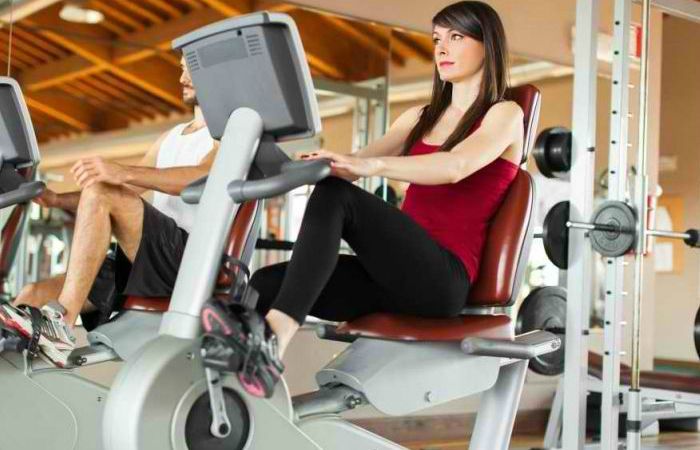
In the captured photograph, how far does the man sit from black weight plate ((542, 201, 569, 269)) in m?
1.03

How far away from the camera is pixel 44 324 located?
254cm

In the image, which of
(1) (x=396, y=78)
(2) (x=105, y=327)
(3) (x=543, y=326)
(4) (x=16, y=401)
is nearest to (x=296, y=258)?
(2) (x=105, y=327)

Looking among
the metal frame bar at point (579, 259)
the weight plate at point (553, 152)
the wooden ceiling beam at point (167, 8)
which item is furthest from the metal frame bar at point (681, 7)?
the wooden ceiling beam at point (167, 8)

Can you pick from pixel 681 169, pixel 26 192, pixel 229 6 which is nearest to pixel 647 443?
pixel 229 6

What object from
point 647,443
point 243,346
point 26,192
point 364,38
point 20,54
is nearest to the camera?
point 243,346

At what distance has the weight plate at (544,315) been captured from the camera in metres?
3.27

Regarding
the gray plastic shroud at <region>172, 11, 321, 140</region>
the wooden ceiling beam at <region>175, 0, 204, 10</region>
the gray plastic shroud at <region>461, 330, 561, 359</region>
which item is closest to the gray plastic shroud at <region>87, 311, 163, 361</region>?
the gray plastic shroud at <region>172, 11, 321, 140</region>

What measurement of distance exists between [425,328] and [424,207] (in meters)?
0.30

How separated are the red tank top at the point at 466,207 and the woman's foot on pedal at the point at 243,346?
0.58 metres

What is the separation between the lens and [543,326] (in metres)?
3.32

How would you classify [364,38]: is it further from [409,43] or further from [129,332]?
[129,332]

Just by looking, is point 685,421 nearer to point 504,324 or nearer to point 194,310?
point 504,324

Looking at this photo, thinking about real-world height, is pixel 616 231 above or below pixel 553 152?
below

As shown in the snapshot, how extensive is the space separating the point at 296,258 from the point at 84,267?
2.99 feet
